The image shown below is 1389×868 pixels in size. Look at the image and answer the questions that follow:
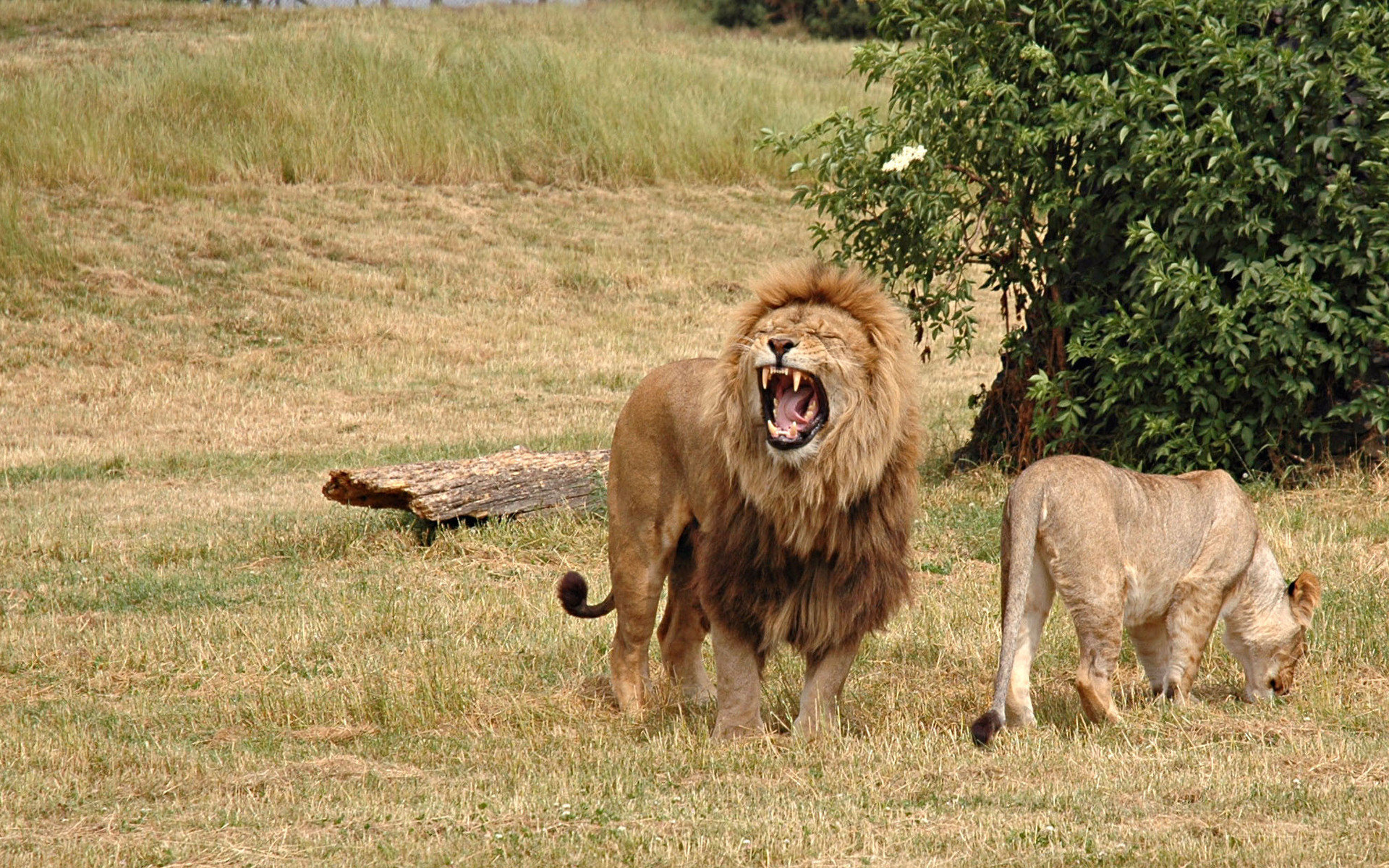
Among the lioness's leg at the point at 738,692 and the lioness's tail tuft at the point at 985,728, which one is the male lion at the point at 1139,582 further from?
the lioness's leg at the point at 738,692

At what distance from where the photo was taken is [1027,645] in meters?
5.68

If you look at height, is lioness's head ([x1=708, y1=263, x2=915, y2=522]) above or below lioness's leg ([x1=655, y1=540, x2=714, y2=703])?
above

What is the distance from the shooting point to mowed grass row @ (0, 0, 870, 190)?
76.2 feet

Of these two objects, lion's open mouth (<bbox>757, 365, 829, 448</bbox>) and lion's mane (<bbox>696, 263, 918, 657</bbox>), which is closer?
lion's open mouth (<bbox>757, 365, 829, 448</bbox>)

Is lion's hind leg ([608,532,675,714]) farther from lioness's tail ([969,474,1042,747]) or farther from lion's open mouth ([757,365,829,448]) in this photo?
lioness's tail ([969,474,1042,747])

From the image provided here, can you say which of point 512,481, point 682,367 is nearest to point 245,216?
point 512,481

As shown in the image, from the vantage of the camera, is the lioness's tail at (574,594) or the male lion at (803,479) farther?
the lioness's tail at (574,594)

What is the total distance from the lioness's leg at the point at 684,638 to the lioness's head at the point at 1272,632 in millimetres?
2300

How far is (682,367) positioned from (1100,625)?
2001 millimetres

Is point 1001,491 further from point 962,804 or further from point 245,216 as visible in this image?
point 245,216

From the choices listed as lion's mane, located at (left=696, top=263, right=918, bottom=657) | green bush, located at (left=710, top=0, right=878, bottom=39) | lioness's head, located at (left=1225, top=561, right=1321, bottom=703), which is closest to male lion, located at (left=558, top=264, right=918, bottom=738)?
lion's mane, located at (left=696, top=263, right=918, bottom=657)

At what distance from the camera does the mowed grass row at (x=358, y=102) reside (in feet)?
76.2

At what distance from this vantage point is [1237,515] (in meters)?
6.14

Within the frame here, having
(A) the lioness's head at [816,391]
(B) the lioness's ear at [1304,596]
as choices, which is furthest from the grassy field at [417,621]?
(A) the lioness's head at [816,391]
